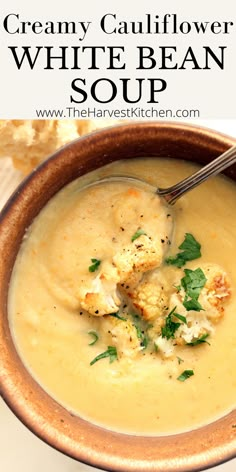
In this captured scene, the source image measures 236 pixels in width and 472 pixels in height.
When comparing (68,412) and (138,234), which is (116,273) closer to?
(138,234)

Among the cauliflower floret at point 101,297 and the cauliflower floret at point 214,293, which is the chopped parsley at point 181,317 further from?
the cauliflower floret at point 101,297

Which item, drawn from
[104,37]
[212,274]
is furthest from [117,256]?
[104,37]

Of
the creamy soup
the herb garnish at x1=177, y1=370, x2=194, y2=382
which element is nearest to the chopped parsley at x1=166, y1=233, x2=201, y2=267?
the creamy soup

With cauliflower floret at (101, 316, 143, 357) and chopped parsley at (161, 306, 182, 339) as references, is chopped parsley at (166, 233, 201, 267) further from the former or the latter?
cauliflower floret at (101, 316, 143, 357)

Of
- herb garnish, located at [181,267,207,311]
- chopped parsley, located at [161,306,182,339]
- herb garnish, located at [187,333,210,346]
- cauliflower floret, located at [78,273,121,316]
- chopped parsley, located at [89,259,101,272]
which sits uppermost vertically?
chopped parsley, located at [89,259,101,272]

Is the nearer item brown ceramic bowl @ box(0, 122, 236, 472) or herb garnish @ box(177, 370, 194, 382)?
brown ceramic bowl @ box(0, 122, 236, 472)

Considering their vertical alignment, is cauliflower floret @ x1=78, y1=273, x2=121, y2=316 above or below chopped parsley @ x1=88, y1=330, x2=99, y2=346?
above

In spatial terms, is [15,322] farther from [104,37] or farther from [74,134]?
[104,37]
